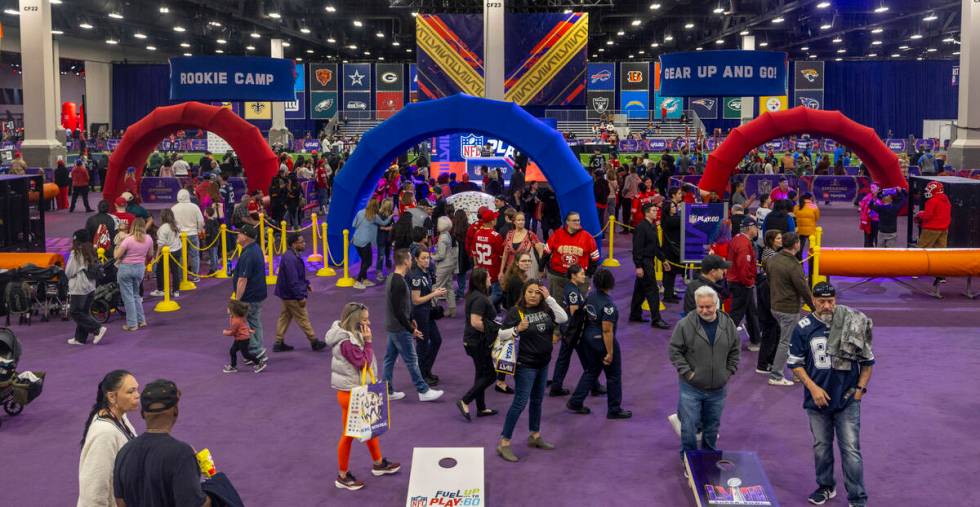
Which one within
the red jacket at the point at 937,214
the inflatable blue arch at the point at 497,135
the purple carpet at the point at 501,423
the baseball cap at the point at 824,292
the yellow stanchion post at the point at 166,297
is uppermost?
the inflatable blue arch at the point at 497,135

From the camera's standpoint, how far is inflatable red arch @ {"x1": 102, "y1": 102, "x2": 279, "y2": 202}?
22.2m

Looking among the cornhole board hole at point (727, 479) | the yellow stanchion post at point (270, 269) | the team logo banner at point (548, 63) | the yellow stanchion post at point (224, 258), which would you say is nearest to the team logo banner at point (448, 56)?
the team logo banner at point (548, 63)

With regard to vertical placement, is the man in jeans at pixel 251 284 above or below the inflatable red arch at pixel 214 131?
below

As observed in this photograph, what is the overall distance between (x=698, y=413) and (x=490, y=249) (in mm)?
5702

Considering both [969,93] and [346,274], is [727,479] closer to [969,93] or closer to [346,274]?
[346,274]

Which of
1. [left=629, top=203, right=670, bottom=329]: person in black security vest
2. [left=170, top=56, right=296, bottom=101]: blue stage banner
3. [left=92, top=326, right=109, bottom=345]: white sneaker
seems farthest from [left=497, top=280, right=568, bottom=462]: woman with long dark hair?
[left=170, top=56, right=296, bottom=101]: blue stage banner

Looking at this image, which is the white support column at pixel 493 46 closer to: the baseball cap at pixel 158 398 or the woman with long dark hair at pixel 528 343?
the woman with long dark hair at pixel 528 343

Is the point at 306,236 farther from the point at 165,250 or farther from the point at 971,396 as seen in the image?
the point at 971,396

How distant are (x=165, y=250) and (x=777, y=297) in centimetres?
904

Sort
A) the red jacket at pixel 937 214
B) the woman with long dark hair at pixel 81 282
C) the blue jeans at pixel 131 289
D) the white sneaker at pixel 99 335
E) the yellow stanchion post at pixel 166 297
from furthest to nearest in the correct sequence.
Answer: the red jacket at pixel 937 214 → the yellow stanchion post at pixel 166 297 → the blue jeans at pixel 131 289 → the white sneaker at pixel 99 335 → the woman with long dark hair at pixel 81 282

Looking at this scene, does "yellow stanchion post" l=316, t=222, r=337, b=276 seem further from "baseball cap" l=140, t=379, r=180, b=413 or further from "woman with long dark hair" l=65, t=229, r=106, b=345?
"baseball cap" l=140, t=379, r=180, b=413

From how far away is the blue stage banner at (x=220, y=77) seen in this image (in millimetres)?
23047

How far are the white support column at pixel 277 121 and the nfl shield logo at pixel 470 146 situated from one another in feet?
52.4

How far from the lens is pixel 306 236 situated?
75.3ft
